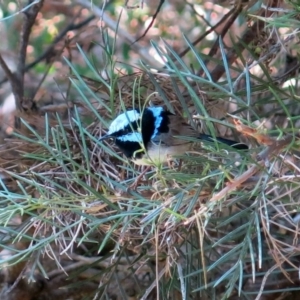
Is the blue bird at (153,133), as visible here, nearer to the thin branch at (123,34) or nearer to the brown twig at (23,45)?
the brown twig at (23,45)

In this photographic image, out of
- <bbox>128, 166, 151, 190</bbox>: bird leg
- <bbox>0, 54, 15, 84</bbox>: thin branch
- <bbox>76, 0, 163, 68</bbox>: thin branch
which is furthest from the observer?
<bbox>76, 0, 163, 68</bbox>: thin branch

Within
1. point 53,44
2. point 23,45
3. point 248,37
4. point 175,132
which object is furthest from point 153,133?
point 53,44

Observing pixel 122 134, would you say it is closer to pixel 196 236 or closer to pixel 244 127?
pixel 196 236

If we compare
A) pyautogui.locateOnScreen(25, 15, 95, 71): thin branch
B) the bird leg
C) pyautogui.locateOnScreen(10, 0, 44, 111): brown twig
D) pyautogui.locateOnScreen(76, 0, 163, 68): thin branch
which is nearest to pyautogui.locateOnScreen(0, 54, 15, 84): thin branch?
pyautogui.locateOnScreen(10, 0, 44, 111): brown twig

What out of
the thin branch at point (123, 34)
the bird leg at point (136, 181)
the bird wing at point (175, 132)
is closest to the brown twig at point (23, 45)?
the thin branch at point (123, 34)

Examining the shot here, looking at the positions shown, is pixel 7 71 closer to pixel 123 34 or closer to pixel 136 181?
pixel 123 34

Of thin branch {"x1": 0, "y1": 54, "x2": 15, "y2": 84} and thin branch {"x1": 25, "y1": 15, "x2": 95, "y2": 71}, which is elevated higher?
thin branch {"x1": 0, "y1": 54, "x2": 15, "y2": 84}

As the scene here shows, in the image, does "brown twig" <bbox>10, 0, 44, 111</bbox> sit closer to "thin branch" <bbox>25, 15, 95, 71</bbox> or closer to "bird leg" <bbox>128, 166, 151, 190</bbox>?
"thin branch" <bbox>25, 15, 95, 71</bbox>

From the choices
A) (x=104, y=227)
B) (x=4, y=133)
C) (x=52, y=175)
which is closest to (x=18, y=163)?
(x=52, y=175)
